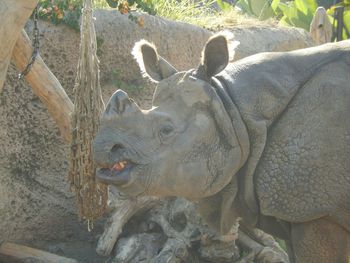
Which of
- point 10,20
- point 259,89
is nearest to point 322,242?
point 259,89

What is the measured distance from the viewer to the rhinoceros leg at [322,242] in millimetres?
3611

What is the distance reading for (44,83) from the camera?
5828 mm

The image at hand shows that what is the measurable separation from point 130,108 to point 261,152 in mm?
711

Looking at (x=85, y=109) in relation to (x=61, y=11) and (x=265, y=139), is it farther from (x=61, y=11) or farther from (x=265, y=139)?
(x=265, y=139)

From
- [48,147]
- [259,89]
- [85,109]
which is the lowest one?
[48,147]

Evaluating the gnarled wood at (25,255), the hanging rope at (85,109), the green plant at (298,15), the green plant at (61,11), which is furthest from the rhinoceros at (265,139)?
the green plant at (298,15)

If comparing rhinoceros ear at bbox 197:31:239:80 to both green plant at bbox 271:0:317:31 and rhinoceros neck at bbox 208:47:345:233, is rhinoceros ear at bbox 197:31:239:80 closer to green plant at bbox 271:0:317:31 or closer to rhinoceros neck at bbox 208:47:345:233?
rhinoceros neck at bbox 208:47:345:233

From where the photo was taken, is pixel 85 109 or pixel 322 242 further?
pixel 85 109

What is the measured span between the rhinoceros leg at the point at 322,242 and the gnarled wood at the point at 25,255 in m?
2.77

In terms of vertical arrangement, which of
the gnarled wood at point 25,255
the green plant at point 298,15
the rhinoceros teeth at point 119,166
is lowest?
the green plant at point 298,15

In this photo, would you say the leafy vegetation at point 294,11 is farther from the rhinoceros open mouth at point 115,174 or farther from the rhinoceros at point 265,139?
the rhinoceros open mouth at point 115,174

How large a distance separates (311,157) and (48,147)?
366 centimetres

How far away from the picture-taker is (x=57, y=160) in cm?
682

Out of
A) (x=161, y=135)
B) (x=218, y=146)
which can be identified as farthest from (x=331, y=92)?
(x=161, y=135)
